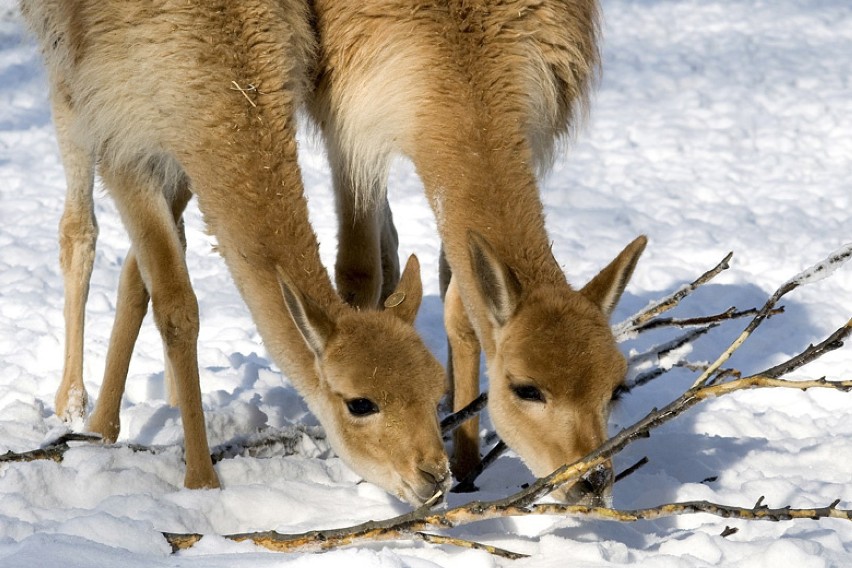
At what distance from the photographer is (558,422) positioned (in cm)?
396

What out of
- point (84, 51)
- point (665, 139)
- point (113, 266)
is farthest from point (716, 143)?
point (84, 51)

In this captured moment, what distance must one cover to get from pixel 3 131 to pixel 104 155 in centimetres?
646

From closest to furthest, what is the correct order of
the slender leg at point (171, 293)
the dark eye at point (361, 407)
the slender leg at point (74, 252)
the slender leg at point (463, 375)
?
the dark eye at point (361, 407) < the slender leg at point (171, 293) < the slender leg at point (463, 375) < the slender leg at point (74, 252)

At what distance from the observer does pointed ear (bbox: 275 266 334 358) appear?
3926 mm

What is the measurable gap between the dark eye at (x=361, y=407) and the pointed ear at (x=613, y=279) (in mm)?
915

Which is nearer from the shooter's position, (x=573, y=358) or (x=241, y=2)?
(x=573, y=358)

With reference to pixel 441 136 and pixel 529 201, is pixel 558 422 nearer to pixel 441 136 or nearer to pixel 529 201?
pixel 529 201

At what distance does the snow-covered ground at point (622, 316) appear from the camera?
385 centimetres

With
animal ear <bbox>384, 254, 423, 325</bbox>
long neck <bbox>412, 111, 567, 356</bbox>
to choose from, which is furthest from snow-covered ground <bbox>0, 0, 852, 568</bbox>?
long neck <bbox>412, 111, 567, 356</bbox>

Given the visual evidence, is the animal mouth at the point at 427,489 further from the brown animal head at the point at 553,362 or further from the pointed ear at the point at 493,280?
the pointed ear at the point at 493,280

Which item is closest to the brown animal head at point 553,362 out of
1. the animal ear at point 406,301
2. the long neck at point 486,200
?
the long neck at point 486,200

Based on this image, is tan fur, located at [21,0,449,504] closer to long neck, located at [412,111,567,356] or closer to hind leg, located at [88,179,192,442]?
long neck, located at [412,111,567,356]

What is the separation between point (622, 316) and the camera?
24.8ft

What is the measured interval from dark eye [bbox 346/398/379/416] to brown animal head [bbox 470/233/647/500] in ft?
1.79
